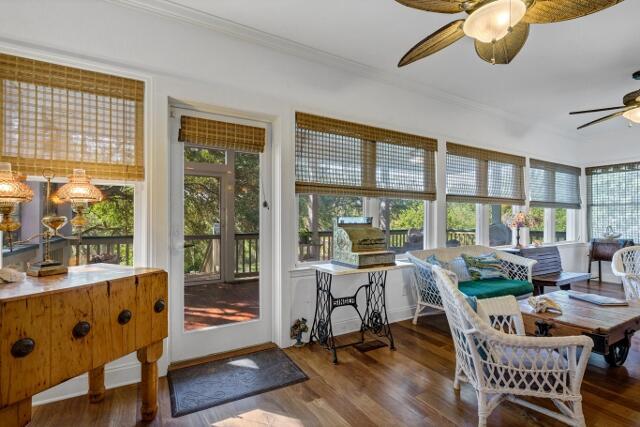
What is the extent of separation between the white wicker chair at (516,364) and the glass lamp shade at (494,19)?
1253 millimetres

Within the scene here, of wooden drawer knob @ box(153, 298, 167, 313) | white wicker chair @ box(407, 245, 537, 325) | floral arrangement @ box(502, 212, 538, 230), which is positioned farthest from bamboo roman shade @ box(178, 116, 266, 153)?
floral arrangement @ box(502, 212, 538, 230)

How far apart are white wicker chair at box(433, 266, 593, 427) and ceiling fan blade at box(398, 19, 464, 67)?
4.32 ft

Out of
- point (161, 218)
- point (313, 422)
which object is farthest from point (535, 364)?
point (161, 218)

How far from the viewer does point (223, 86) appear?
8.75 ft

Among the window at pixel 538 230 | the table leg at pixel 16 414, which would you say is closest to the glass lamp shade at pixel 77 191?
the table leg at pixel 16 414

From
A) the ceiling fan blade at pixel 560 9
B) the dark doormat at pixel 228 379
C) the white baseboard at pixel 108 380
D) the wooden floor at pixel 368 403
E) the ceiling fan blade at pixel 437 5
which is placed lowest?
the wooden floor at pixel 368 403

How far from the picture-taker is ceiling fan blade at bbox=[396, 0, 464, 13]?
154 centimetres

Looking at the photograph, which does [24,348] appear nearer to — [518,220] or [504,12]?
[504,12]

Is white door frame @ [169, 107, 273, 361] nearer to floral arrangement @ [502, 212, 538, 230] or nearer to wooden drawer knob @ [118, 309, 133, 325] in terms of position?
wooden drawer knob @ [118, 309, 133, 325]

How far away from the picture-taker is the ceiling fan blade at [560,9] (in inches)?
57.3

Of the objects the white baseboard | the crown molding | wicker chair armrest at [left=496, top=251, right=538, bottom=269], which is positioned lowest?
the white baseboard

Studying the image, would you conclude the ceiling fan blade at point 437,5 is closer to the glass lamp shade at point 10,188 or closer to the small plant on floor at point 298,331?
the glass lamp shade at point 10,188

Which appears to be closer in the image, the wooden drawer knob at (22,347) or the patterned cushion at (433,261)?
the wooden drawer knob at (22,347)

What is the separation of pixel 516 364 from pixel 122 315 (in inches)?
81.1
